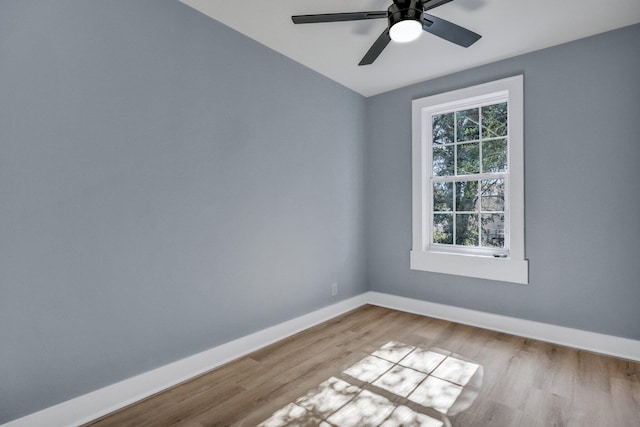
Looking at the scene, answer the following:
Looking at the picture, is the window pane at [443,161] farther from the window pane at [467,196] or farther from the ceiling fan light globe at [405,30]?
the ceiling fan light globe at [405,30]

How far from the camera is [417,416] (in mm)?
1796

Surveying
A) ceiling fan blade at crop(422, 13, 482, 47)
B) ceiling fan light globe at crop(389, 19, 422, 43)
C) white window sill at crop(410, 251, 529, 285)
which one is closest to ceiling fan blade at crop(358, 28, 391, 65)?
ceiling fan light globe at crop(389, 19, 422, 43)

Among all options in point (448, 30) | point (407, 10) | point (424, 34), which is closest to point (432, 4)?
point (407, 10)

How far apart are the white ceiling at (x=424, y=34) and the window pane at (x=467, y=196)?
1197 millimetres

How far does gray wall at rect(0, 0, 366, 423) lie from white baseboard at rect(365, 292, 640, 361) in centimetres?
137

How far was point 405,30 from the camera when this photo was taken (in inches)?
72.8

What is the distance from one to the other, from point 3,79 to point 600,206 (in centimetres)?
402

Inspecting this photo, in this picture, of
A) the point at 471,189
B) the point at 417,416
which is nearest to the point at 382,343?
the point at 417,416

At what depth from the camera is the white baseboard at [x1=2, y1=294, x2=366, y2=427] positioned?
65.5 inches

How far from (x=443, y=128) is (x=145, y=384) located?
3582 millimetres

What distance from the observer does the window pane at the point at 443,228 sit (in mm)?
3535

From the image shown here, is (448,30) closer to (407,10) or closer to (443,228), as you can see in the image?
(407,10)

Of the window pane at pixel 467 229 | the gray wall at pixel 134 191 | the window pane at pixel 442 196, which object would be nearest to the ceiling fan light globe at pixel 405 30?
the gray wall at pixel 134 191

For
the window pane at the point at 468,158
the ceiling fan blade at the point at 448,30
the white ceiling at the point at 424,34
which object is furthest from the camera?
the window pane at the point at 468,158
